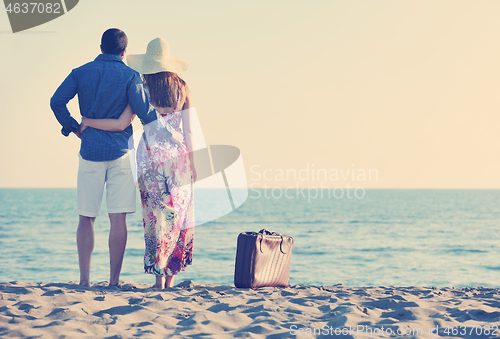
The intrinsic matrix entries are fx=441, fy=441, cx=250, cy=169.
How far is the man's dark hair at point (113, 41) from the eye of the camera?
3.21m

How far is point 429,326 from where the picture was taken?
242 cm

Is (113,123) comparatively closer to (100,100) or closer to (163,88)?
(100,100)

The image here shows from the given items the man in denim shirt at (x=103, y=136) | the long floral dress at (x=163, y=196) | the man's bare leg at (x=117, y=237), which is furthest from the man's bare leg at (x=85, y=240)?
the long floral dress at (x=163, y=196)

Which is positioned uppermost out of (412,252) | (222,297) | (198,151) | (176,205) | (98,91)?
(98,91)

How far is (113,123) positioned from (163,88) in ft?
1.62

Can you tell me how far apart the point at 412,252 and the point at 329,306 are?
14.9 m

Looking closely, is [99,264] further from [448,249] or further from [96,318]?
[448,249]

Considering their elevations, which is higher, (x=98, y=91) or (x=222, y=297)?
(x=98, y=91)

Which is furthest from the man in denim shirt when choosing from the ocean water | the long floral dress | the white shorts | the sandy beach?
the ocean water

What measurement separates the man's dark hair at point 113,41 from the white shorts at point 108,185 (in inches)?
30.7

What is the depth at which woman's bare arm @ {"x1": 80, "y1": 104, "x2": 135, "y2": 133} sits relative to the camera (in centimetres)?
313

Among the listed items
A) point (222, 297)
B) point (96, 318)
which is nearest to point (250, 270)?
point (222, 297)

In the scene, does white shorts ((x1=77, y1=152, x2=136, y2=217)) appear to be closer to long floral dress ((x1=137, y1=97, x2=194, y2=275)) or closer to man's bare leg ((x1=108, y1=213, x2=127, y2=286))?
man's bare leg ((x1=108, y1=213, x2=127, y2=286))

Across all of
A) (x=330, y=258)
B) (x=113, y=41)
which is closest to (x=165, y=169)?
(x=113, y=41)
